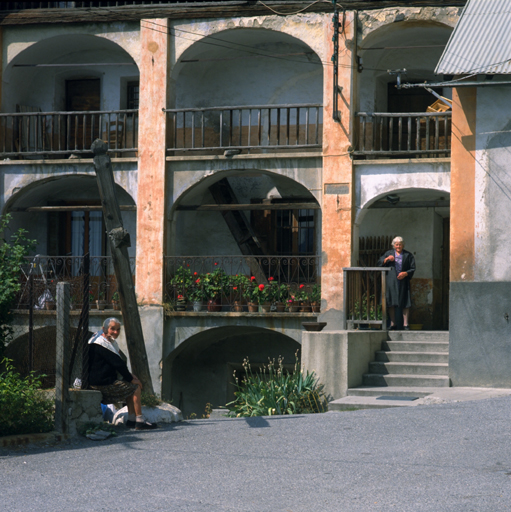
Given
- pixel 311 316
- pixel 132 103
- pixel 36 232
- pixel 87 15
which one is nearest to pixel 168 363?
pixel 311 316

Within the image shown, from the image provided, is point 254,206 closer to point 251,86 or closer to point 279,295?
point 279,295

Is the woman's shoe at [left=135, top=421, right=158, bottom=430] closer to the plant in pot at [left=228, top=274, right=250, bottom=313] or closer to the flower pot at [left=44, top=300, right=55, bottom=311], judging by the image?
the plant in pot at [left=228, top=274, right=250, bottom=313]

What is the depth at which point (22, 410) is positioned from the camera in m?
8.52

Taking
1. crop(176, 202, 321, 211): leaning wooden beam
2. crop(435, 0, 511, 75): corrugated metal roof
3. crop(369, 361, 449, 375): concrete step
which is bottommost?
crop(369, 361, 449, 375): concrete step

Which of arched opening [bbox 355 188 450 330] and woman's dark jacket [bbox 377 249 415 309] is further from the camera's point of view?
arched opening [bbox 355 188 450 330]

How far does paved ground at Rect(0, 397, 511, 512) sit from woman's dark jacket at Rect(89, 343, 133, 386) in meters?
0.72

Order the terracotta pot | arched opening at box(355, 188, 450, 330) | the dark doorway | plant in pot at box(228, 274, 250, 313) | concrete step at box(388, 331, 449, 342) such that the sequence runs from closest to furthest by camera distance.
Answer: concrete step at box(388, 331, 449, 342) < the terracotta pot < plant in pot at box(228, 274, 250, 313) < arched opening at box(355, 188, 450, 330) < the dark doorway

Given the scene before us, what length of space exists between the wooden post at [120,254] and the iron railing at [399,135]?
7.41 meters

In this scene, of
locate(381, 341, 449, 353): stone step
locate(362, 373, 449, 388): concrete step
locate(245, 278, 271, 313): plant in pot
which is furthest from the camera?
locate(245, 278, 271, 313): plant in pot

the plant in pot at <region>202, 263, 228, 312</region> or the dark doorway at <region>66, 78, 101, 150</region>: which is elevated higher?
the dark doorway at <region>66, 78, 101, 150</region>

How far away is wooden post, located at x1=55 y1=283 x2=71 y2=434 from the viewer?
8.74 meters

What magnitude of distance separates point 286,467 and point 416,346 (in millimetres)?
6247

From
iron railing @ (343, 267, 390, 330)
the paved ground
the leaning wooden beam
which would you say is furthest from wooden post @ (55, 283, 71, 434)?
the leaning wooden beam

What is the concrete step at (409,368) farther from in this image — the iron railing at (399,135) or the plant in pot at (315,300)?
the iron railing at (399,135)
